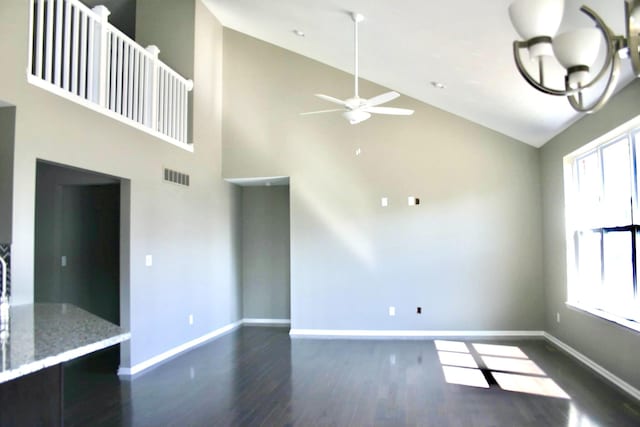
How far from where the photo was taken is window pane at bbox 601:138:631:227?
407cm

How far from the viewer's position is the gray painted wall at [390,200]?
6.25 metres

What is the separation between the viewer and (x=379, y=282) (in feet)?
21.1

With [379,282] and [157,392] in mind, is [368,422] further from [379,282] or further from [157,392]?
[379,282]

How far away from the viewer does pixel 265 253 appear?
24.7ft

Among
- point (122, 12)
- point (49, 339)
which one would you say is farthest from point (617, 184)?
point (122, 12)

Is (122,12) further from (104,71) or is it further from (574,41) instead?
(574,41)

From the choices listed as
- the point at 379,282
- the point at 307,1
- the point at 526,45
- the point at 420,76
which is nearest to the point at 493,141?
the point at 420,76

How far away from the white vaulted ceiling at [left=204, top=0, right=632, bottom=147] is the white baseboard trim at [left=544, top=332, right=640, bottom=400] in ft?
8.56

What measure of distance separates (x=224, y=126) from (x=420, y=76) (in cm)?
310

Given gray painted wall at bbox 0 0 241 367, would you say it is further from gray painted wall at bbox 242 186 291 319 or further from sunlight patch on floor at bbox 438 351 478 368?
sunlight patch on floor at bbox 438 351 478 368

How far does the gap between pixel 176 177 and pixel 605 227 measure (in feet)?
15.9

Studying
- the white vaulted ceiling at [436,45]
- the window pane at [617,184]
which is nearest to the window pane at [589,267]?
the window pane at [617,184]

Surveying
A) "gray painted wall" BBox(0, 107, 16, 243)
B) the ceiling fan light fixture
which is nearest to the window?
the ceiling fan light fixture

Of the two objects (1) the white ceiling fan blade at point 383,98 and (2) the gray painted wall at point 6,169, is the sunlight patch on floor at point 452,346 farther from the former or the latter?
(2) the gray painted wall at point 6,169
